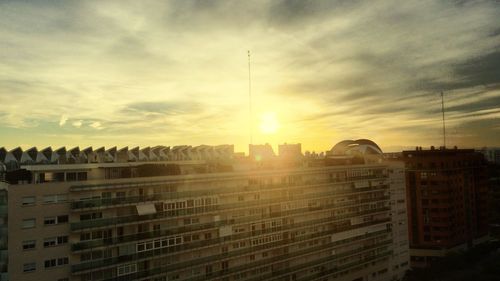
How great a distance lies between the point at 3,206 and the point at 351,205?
52.1m

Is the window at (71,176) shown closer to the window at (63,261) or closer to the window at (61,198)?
the window at (61,198)

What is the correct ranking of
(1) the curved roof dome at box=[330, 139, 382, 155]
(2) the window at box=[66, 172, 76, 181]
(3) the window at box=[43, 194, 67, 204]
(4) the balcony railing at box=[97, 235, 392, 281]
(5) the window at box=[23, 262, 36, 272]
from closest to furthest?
1. (5) the window at box=[23, 262, 36, 272]
2. (3) the window at box=[43, 194, 67, 204]
3. (2) the window at box=[66, 172, 76, 181]
4. (4) the balcony railing at box=[97, 235, 392, 281]
5. (1) the curved roof dome at box=[330, 139, 382, 155]

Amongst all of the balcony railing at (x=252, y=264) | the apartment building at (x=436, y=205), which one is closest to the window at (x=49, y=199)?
the balcony railing at (x=252, y=264)

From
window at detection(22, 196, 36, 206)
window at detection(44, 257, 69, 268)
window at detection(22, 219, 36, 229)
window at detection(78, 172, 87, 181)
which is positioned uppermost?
window at detection(78, 172, 87, 181)

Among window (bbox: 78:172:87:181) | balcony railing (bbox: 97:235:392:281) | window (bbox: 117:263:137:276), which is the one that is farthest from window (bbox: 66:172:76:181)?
balcony railing (bbox: 97:235:392:281)

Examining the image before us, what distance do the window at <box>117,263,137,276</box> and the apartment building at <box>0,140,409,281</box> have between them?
105 millimetres

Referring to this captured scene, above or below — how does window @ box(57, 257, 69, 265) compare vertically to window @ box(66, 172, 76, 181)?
below

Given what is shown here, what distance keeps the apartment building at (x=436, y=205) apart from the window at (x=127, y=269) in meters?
86.8

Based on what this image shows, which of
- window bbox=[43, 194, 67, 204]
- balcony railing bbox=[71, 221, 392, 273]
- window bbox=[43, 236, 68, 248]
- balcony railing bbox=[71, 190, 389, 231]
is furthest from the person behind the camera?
balcony railing bbox=[71, 190, 389, 231]

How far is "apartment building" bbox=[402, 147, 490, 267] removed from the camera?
110m

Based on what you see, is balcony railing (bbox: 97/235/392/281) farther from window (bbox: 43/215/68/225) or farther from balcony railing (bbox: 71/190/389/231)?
window (bbox: 43/215/68/225)

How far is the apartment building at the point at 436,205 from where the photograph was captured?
10994cm

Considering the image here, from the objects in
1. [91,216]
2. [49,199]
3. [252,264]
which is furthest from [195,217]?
[49,199]

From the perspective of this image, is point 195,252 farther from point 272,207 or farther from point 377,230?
point 377,230
